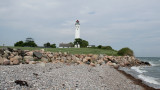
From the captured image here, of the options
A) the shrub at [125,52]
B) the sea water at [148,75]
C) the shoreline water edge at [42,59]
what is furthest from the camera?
the shrub at [125,52]

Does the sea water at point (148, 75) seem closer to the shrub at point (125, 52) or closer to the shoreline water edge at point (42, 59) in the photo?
the shoreline water edge at point (42, 59)

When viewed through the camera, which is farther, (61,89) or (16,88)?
(61,89)

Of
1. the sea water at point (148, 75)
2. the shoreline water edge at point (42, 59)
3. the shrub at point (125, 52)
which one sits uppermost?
the shrub at point (125, 52)

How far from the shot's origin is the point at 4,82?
8047 millimetres

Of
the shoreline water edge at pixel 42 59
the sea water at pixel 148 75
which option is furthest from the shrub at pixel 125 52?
the sea water at pixel 148 75

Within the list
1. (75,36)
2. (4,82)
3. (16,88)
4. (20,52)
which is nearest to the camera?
(16,88)

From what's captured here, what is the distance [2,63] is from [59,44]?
76599mm

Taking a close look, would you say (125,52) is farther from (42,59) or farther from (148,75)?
(42,59)

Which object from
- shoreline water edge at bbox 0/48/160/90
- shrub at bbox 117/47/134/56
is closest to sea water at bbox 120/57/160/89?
shoreline water edge at bbox 0/48/160/90

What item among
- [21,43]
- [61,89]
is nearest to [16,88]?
[61,89]

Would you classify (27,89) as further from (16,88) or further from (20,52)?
(20,52)

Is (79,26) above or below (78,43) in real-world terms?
above

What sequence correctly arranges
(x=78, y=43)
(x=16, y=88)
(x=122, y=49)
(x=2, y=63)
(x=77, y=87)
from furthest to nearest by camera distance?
(x=78, y=43), (x=122, y=49), (x=2, y=63), (x=77, y=87), (x=16, y=88)

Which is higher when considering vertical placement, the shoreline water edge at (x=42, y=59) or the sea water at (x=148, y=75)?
the shoreline water edge at (x=42, y=59)
